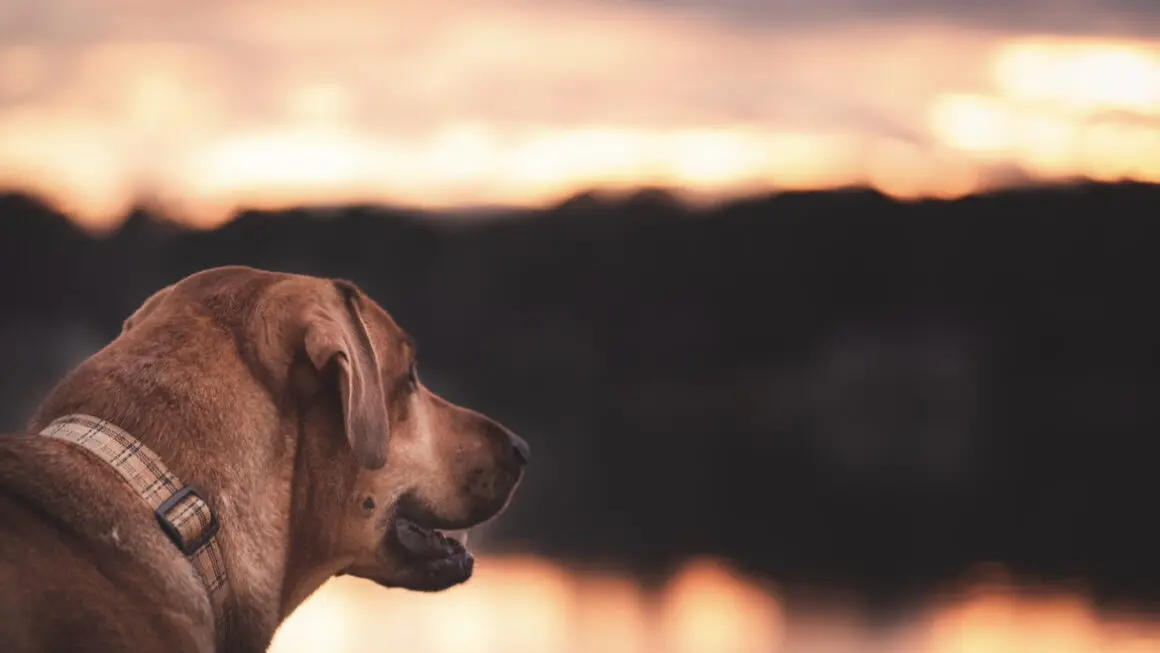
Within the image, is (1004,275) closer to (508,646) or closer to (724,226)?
(724,226)

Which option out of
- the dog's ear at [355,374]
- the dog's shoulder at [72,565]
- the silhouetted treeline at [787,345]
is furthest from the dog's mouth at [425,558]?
the silhouetted treeline at [787,345]

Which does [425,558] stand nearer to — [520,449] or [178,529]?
[520,449]

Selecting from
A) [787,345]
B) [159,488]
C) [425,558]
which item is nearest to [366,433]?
[159,488]

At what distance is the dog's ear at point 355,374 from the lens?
15.3 ft

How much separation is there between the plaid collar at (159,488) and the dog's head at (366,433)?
1.35 ft

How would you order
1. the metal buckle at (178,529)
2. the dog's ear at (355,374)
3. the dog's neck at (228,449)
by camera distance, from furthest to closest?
the dog's ear at (355,374) < the dog's neck at (228,449) < the metal buckle at (178,529)

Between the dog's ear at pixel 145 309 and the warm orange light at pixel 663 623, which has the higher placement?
the dog's ear at pixel 145 309

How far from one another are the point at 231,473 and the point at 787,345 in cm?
6311

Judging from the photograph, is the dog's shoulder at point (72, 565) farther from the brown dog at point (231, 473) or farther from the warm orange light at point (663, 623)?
the warm orange light at point (663, 623)

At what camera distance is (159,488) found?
172 inches

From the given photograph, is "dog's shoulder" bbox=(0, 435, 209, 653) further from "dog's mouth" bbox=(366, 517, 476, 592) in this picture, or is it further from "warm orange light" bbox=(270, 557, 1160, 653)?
"warm orange light" bbox=(270, 557, 1160, 653)

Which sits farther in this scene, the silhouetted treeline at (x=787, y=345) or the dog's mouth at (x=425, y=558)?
the silhouetted treeline at (x=787, y=345)

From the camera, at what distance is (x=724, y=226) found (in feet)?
220

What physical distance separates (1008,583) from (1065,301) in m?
46.9
